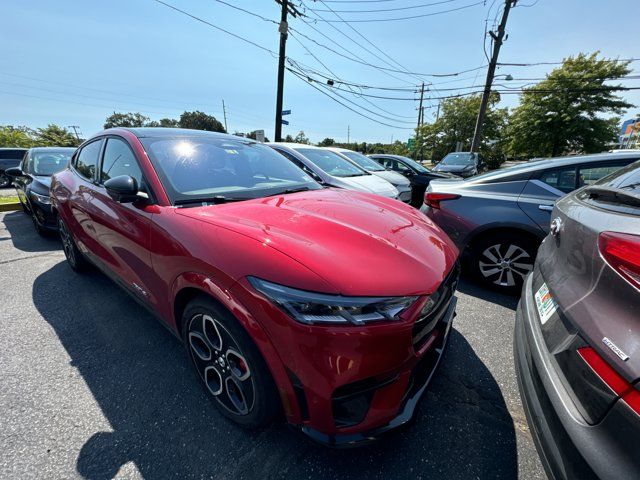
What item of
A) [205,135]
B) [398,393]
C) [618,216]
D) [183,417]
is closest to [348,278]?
[398,393]

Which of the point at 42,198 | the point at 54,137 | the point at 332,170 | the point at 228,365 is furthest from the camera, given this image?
the point at 54,137

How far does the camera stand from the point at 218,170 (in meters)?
2.27

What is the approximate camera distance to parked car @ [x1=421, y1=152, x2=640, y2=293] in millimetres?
2943

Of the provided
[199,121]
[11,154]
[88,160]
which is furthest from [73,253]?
[199,121]

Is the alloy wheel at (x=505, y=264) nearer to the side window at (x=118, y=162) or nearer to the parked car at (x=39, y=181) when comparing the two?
the side window at (x=118, y=162)

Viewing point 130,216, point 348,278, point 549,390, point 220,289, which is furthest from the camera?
point 130,216

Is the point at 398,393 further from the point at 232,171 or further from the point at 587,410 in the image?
the point at 232,171

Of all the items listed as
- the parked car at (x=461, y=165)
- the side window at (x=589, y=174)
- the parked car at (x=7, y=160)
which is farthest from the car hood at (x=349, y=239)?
the parked car at (x=7, y=160)

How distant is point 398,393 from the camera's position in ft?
4.17

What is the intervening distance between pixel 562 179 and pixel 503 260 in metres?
1.00

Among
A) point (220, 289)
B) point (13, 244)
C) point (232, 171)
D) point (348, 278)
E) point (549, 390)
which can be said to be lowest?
point (13, 244)

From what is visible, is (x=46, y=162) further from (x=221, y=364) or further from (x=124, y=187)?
(x=221, y=364)

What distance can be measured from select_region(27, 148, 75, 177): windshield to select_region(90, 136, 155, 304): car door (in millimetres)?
4324

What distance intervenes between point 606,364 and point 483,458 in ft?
3.07
